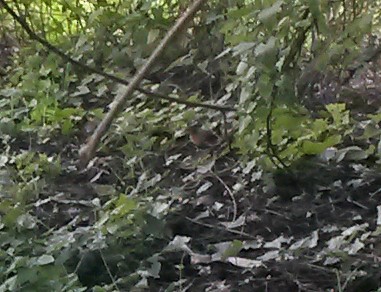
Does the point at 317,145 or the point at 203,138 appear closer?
the point at 317,145

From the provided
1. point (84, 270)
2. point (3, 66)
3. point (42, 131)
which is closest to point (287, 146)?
point (84, 270)

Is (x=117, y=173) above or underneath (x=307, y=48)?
underneath

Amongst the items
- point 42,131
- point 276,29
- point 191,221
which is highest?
point 276,29

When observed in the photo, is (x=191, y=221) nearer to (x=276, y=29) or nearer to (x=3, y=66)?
(x=276, y=29)

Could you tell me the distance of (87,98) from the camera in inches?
116

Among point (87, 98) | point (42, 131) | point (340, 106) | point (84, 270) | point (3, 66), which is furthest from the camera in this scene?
point (3, 66)

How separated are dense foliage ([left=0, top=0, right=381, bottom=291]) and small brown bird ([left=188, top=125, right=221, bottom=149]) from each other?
3cm

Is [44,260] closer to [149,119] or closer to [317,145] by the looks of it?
[317,145]

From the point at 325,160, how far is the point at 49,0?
3.95 feet

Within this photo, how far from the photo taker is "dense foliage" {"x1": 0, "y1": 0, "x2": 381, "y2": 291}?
70.5 inches

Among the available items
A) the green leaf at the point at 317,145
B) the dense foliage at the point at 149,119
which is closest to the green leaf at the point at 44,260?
the dense foliage at the point at 149,119

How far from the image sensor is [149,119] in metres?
2.62

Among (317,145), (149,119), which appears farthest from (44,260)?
(149,119)

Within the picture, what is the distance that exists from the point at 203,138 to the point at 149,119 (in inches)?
7.6
